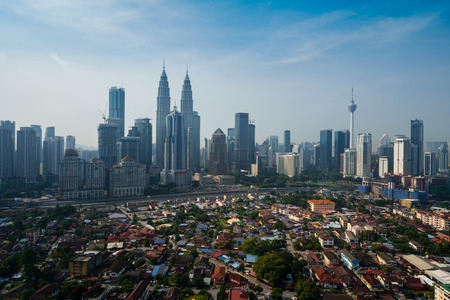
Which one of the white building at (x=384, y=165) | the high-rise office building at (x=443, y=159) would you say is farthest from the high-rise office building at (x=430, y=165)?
the white building at (x=384, y=165)

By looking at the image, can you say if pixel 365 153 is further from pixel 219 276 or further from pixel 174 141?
pixel 219 276

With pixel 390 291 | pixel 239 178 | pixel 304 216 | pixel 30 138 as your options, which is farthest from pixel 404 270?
pixel 30 138

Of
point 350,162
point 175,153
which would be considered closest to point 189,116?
point 175,153

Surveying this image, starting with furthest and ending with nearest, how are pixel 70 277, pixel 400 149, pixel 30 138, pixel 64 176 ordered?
1. pixel 400 149
2. pixel 30 138
3. pixel 64 176
4. pixel 70 277

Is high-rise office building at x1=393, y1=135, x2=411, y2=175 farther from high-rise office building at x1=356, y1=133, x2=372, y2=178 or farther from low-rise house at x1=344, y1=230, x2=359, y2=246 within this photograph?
low-rise house at x1=344, y1=230, x2=359, y2=246

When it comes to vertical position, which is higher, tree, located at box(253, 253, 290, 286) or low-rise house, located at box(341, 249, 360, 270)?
tree, located at box(253, 253, 290, 286)

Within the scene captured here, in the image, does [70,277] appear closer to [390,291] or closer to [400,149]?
[390,291]

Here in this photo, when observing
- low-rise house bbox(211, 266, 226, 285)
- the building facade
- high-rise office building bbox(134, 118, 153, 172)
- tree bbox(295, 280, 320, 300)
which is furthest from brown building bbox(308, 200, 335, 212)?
high-rise office building bbox(134, 118, 153, 172)
